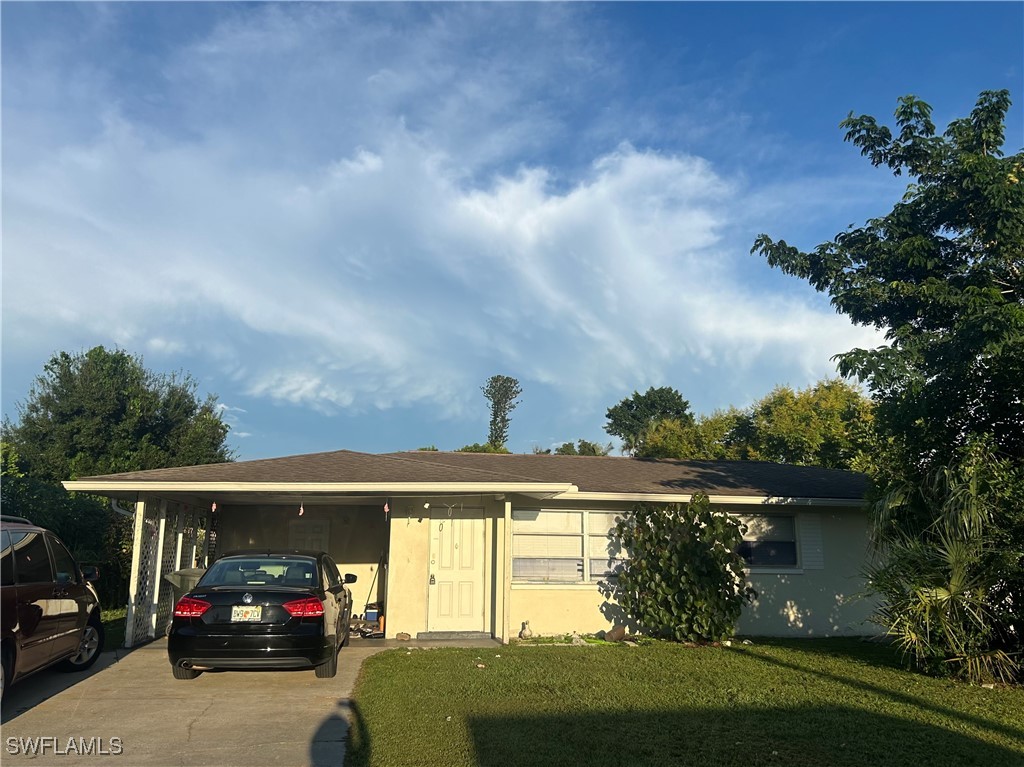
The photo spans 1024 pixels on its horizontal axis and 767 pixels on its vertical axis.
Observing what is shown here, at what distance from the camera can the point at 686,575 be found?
1127cm

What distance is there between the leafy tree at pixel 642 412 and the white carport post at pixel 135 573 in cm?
4407

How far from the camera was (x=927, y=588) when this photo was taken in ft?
28.7

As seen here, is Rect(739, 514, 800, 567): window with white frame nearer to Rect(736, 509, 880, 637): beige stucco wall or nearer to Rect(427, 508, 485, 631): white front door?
Rect(736, 509, 880, 637): beige stucco wall

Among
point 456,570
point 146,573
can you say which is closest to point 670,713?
point 456,570

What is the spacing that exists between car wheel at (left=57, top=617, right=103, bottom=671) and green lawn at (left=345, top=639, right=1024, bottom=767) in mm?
3255

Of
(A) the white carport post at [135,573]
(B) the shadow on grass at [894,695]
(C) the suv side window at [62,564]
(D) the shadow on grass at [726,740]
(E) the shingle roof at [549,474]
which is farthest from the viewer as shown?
(E) the shingle roof at [549,474]

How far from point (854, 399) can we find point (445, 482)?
2745 cm

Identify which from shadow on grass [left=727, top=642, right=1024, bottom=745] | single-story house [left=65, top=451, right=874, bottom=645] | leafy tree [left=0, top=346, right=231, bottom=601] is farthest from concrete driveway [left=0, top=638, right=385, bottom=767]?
leafy tree [left=0, top=346, right=231, bottom=601]

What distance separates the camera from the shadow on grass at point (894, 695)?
6.64 m

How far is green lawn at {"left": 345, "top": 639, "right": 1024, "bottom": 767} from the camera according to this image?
580 cm

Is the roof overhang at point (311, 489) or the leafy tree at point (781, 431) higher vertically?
the leafy tree at point (781, 431)

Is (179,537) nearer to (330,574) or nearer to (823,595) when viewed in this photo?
(330,574)

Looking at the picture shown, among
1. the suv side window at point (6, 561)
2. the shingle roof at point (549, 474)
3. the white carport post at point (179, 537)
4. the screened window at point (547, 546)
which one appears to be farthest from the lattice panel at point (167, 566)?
the screened window at point (547, 546)

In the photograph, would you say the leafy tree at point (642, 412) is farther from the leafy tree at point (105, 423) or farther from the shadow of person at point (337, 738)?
the shadow of person at point (337, 738)
